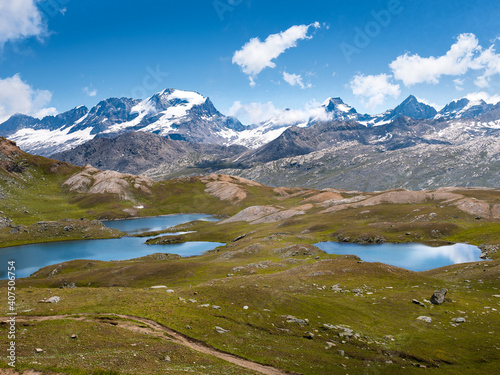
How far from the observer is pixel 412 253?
108875mm

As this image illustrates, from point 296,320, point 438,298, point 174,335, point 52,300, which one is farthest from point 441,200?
point 52,300

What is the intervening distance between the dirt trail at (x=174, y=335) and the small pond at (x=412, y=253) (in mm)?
80751

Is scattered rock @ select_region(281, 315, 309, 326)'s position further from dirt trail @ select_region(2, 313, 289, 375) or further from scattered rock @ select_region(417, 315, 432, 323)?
scattered rock @ select_region(417, 315, 432, 323)

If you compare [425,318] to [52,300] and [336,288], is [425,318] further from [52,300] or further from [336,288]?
[52,300]

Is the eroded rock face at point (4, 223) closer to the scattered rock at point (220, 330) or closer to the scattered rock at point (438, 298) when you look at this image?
the scattered rock at point (220, 330)

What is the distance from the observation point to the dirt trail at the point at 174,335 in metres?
27.8

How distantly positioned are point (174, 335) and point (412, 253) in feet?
334

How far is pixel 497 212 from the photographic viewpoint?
447ft

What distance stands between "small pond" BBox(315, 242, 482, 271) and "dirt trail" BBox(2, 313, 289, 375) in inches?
3179

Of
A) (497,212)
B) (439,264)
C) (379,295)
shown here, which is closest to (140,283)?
(379,295)

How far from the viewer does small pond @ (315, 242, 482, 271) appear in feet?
316

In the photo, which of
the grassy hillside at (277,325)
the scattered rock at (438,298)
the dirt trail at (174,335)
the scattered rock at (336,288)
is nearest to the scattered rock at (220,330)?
the grassy hillside at (277,325)

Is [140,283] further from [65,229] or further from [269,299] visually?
[65,229]

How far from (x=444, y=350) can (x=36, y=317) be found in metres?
45.2
